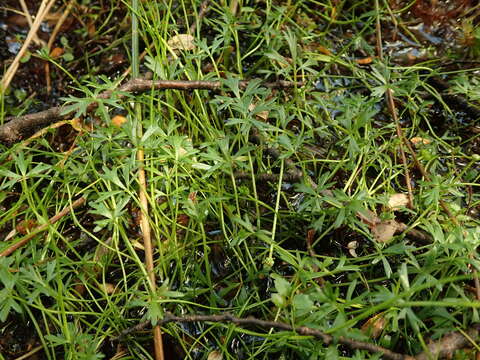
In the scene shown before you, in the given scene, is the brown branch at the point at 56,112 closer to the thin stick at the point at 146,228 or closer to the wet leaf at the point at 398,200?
the thin stick at the point at 146,228

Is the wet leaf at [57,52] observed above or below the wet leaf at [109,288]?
above

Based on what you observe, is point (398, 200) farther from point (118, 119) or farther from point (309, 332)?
point (118, 119)

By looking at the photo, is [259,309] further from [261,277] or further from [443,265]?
[443,265]

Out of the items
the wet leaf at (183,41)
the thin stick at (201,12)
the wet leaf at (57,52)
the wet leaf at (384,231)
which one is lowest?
the wet leaf at (384,231)

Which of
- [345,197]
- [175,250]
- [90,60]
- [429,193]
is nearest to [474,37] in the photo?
[429,193]

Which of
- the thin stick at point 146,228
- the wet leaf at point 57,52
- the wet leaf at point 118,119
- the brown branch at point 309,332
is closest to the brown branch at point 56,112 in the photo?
the thin stick at point 146,228

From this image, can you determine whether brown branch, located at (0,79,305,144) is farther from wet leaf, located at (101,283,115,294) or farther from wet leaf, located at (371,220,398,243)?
wet leaf, located at (371,220,398,243)

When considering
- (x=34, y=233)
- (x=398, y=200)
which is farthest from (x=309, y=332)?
(x=34, y=233)

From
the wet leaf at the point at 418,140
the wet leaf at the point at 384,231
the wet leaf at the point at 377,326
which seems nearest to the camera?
the wet leaf at the point at 377,326
